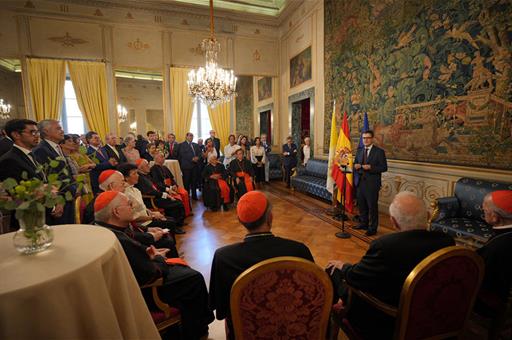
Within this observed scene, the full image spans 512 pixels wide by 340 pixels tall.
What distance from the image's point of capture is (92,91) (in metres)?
7.93

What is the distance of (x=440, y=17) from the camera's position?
4211 millimetres

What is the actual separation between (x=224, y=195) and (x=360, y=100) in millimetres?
3859

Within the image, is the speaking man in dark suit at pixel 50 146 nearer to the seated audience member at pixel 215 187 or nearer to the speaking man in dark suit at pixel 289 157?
the seated audience member at pixel 215 187

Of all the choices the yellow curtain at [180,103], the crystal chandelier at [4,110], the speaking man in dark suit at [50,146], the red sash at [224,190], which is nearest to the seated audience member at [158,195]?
the speaking man in dark suit at [50,146]

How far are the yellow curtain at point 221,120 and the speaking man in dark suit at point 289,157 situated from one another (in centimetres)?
253

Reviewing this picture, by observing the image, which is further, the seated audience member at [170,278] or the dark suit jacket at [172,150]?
the dark suit jacket at [172,150]

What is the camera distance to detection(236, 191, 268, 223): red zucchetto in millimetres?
1659

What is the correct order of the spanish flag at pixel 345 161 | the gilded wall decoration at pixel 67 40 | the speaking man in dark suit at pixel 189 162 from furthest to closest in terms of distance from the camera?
1. the gilded wall decoration at pixel 67 40
2. the speaking man in dark suit at pixel 189 162
3. the spanish flag at pixel 345 161

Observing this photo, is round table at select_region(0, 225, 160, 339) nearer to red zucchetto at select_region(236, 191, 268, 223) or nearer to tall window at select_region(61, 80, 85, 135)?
red zucchetto at select_region(236, 191, 268, 223)

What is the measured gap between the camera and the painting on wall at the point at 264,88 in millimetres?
10805

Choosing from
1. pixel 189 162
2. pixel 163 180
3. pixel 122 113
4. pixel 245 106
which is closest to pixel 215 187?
pixel 163 180

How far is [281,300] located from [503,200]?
5.64 ft

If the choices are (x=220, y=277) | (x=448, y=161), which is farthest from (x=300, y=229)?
(x=220, y=277)

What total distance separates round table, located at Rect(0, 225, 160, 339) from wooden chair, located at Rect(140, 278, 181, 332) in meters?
0.22
